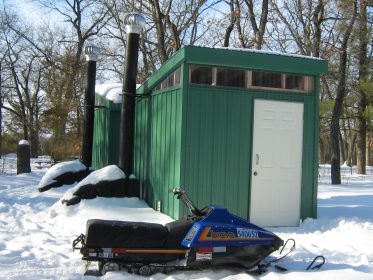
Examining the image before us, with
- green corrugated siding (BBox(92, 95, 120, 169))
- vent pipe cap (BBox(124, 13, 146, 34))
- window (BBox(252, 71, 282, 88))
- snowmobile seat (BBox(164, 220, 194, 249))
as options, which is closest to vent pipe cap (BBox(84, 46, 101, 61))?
green corrugated siding (BBox(92, 95, 120, 169))

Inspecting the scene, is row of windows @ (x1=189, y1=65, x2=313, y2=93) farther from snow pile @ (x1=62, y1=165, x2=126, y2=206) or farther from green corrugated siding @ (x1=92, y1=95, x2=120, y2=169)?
green corrugated siding @ (x1=92, y1=95, x2=120, y2=169)

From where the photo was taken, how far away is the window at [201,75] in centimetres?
830

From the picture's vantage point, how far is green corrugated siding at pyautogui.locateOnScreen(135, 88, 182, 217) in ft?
28.0

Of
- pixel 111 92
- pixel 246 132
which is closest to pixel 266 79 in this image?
pixel 246 132

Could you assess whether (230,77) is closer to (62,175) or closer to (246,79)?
(246,79)

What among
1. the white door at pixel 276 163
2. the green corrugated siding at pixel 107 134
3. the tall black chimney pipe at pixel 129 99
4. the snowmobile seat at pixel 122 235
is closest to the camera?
the snowmobile seat at pixel 122 235

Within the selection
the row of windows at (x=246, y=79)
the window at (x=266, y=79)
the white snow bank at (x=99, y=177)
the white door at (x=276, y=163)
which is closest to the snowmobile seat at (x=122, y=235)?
the white door at (x=276, y=163)

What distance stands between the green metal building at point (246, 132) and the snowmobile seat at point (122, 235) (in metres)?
2.98

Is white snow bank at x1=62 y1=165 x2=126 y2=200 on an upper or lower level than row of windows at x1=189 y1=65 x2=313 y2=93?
lower

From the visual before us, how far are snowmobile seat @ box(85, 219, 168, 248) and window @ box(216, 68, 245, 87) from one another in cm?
390

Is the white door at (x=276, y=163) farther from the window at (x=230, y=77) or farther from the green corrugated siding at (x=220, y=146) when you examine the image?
the window at (x=230, y=77)

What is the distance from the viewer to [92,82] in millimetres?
15398

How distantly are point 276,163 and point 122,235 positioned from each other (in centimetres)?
424

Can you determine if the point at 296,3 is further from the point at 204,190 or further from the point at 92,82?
the point at 204,190
